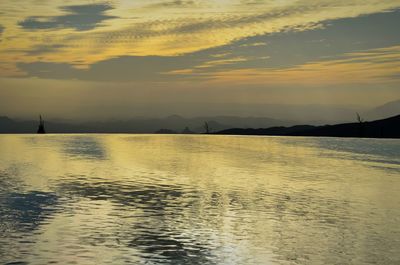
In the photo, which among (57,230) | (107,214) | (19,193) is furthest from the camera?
(19,193)

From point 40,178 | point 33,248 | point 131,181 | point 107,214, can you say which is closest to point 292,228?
point 107,214

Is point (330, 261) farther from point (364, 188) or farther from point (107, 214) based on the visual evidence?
point (364, 188)

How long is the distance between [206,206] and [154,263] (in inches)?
821

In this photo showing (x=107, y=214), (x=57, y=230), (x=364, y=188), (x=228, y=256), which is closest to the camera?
(x=228, y=256)

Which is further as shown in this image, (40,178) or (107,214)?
(40,178)

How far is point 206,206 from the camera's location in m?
47.9

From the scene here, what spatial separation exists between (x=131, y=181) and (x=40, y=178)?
1339 cm

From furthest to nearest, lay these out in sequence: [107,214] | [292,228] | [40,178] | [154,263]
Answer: [40,178], [107,214], [292,228], [154,263]

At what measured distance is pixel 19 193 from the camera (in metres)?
54.9

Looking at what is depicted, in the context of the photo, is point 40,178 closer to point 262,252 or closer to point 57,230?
point 57,230

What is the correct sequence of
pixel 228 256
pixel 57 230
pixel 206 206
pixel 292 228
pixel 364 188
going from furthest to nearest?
pixel 364 188 → pixel 206 206 → pixel 292 228 → pixel 57 230 → pixel 228 256

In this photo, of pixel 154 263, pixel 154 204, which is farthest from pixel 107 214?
pixel 154 263

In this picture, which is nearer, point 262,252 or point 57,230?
point 262,252

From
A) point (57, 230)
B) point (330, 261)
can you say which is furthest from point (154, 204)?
point (330, 261)
